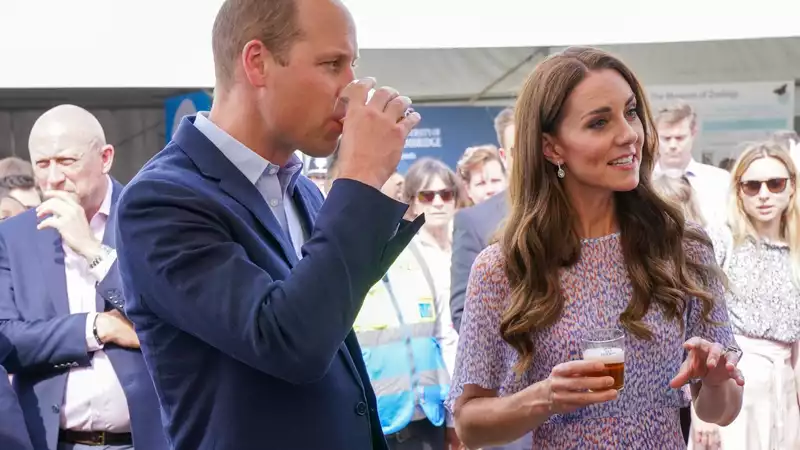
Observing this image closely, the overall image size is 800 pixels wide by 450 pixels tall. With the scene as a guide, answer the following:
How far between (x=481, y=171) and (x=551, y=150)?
4.22m

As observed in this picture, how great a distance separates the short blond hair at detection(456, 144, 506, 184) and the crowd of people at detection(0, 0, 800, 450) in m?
2.33

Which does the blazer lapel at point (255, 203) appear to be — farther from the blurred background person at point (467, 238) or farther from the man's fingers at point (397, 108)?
the blurred background person at point (467, 238)

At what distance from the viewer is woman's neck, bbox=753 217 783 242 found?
5.81 meters

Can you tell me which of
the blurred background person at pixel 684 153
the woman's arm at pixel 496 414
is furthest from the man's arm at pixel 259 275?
the blurred background person at pixel 684 153

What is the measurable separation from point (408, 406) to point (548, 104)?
2.48 metres

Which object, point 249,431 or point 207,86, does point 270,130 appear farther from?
point 207,86

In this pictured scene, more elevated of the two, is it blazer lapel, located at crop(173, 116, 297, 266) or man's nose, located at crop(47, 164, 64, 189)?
man's nose, located at crop(47, 164, 64, 189)

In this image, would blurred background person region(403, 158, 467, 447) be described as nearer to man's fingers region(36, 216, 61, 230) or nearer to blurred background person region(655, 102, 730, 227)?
blurred background person region(655, 102, 730, 227)

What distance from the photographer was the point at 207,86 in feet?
18.2

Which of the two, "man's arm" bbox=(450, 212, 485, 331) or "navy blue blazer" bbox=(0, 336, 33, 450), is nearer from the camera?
"navy blue blazer" bbox=(0, 336, 33, 450)

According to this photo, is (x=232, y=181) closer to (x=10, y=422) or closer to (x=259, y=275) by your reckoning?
(x=259, y=275)

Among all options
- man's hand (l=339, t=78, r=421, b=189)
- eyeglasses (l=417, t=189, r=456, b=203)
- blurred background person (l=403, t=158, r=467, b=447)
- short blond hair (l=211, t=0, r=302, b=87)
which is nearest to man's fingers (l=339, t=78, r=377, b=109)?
man's hand (l=339, t=78, r=421, b=189)

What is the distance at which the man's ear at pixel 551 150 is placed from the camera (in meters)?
2.51

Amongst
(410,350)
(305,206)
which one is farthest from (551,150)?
(410,350)
